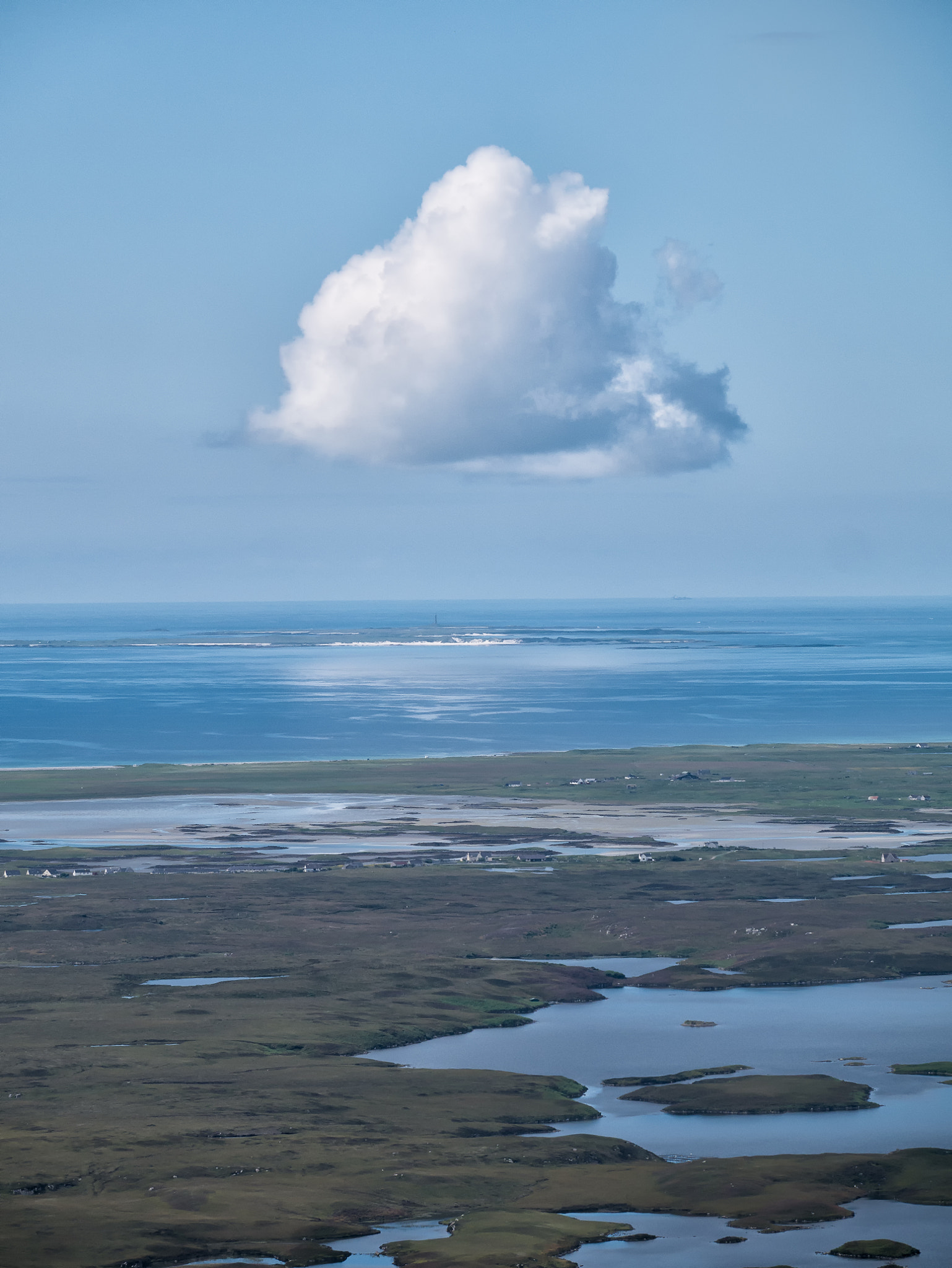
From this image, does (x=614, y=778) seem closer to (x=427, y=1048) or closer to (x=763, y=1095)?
(x=427, y=1048)

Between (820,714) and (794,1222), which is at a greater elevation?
(820,714)

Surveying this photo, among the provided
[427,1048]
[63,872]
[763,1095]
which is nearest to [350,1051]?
[427,1048]

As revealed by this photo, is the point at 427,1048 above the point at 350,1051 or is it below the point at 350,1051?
below

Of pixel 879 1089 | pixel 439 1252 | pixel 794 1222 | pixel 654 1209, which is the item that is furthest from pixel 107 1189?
pixel 879 1089

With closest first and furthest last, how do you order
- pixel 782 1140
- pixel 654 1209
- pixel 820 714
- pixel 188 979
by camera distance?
pixel 654 1209, pixel 782 1140, pixel 188 979, pixel 820 714

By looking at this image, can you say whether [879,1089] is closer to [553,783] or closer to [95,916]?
[95,916]

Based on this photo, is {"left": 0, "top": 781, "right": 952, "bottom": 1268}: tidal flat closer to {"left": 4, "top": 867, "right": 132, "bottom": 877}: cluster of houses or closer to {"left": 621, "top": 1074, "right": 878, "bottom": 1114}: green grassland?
{"left": 621, "top": 1074, "right": 878, "bottom": 1114}: green grassland
